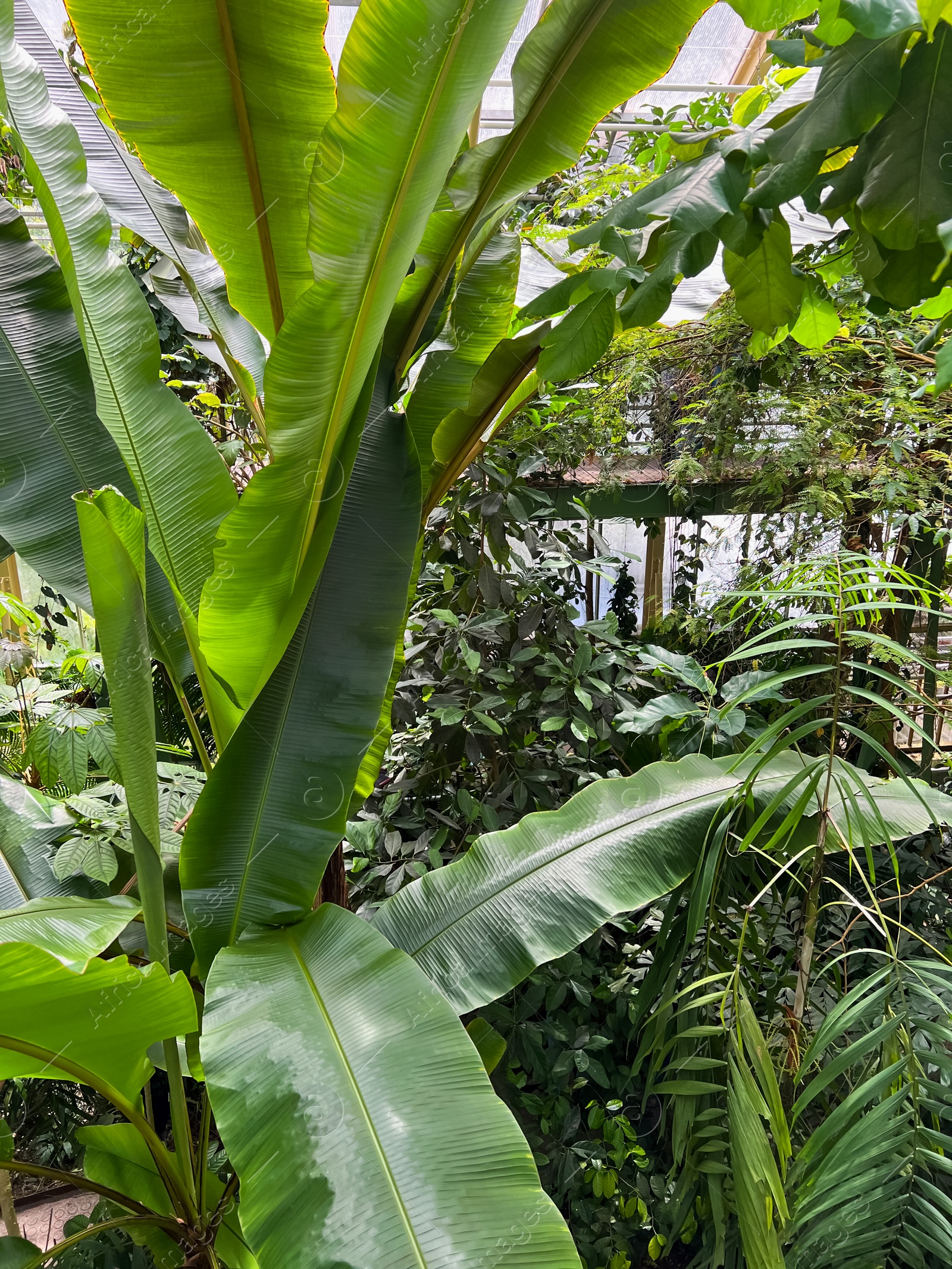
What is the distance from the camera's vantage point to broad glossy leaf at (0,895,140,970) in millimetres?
647

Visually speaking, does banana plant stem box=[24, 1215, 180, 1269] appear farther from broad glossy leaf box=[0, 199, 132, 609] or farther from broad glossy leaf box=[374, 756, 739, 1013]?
broad glossy leaf box=[0, 199, 132, 609]

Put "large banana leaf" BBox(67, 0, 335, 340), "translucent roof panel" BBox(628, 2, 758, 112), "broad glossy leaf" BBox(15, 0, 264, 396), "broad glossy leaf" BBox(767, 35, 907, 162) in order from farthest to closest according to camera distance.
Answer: "translucent roof panel" BBox(628, 2, 758, 112), "broad glossy leaf" BBox(15, 0, 264, 396), "large banana leaf" BBox(67, 0, 335, 340), "broad glossy leaf" BBox(767, 35, 907, 162)

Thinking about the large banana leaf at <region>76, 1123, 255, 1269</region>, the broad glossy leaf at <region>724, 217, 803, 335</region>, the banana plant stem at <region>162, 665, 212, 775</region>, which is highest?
the broad glossy leaf at <region>724, 217, 803, 335</region>

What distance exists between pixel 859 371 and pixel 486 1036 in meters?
1.64

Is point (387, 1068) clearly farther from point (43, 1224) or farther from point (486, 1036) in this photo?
point (43, 1224)

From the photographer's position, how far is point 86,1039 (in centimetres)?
63

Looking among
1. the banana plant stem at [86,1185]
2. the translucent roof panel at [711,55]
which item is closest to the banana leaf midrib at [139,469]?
the banana plant stem at [86,1185]

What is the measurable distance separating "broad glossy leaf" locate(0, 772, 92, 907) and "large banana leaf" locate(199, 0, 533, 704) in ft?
1.69

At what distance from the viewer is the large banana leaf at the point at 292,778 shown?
856 mm

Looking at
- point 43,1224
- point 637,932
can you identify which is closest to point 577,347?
point 637,932

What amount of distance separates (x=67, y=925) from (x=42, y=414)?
632 millimetres

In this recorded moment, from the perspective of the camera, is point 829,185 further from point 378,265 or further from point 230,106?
point 230,106

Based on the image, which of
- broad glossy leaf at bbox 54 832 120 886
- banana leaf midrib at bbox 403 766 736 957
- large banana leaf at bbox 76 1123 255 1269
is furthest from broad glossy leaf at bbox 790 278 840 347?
large banana leaf at bbox 76 1123 255 1269

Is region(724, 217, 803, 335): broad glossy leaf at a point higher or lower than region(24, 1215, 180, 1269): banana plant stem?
higher
